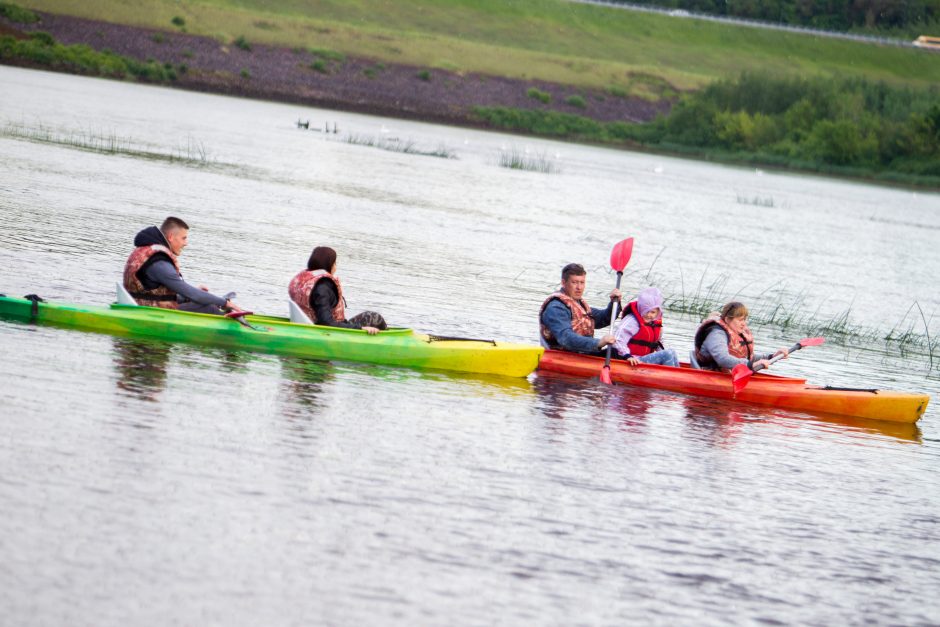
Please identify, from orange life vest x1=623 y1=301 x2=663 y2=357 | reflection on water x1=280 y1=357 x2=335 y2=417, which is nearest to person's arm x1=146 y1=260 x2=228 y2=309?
reflection on water x1=280 y1=357 x2=335 y2=417

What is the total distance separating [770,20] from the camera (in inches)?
5787

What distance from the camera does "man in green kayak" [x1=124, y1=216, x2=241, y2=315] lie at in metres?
13.4

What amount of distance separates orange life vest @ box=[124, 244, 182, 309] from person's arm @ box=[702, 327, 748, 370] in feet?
18.4

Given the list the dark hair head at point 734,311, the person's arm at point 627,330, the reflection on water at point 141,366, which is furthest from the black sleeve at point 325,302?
the dark hair head at point 734,311

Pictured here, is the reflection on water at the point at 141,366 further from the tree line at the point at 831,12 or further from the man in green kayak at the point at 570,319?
the tree line at the point at 831,12

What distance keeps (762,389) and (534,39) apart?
110707 millimetres

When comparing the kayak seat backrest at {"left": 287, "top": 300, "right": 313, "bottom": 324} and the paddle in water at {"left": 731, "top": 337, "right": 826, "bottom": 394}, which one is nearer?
the kayak seat backrest at {"left": 287, "top": 300, "right": 313, "bottom": 324}

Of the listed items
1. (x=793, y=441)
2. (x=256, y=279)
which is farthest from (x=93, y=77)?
(x=793, y=441)

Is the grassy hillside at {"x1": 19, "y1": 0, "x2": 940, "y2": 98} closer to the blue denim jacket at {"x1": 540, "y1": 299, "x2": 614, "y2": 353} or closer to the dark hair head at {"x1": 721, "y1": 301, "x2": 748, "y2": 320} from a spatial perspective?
the blue denim jacket at {"x1": 540, "y1": 299, "x2": 614, "y2": 353}

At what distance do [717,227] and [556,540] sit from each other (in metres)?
33.3

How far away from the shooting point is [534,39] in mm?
123188

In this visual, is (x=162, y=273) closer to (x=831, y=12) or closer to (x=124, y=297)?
(x=124, y=297)

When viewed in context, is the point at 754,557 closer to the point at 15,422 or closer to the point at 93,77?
the point at 15,422

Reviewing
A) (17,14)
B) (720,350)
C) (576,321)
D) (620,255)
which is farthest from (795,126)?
(576,321)
